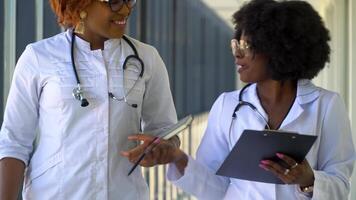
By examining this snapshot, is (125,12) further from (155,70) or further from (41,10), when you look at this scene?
(41,10)

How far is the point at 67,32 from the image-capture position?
1.89 metres

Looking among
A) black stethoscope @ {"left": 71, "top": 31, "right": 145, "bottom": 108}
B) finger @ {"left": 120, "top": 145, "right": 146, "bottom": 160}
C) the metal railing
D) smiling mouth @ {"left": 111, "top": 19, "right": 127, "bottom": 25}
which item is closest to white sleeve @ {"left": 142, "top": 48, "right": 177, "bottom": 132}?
black stethoscope @ {"left": 71, "top": 31, "right": 145, "bottom": 108}

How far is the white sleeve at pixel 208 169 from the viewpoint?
1.93 metres

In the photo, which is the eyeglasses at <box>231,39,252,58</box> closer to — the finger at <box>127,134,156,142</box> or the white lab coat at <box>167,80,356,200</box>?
the white lab coat at <box>167,80,356,200</box>

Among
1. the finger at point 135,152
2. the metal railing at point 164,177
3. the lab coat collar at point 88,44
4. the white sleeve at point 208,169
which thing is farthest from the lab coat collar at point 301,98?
the metal railing at point 164,177

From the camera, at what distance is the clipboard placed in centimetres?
164

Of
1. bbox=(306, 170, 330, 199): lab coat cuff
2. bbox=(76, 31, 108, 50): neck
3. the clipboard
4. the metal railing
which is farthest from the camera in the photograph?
the metal railing

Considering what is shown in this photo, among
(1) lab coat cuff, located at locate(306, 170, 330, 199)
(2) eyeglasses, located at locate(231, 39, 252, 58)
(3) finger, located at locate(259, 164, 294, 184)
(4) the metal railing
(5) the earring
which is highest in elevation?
(5) the earring

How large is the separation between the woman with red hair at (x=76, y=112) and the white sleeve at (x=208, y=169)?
0.13 m

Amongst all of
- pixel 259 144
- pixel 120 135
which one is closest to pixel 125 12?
pixel 120 135

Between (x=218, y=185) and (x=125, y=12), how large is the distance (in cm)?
60

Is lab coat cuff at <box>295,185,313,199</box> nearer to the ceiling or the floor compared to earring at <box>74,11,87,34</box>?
nearer to the floor

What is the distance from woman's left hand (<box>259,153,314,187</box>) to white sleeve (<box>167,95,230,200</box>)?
0.85ft

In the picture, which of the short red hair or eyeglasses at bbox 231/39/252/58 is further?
eyeglasses at bbox 231/39/252/58
